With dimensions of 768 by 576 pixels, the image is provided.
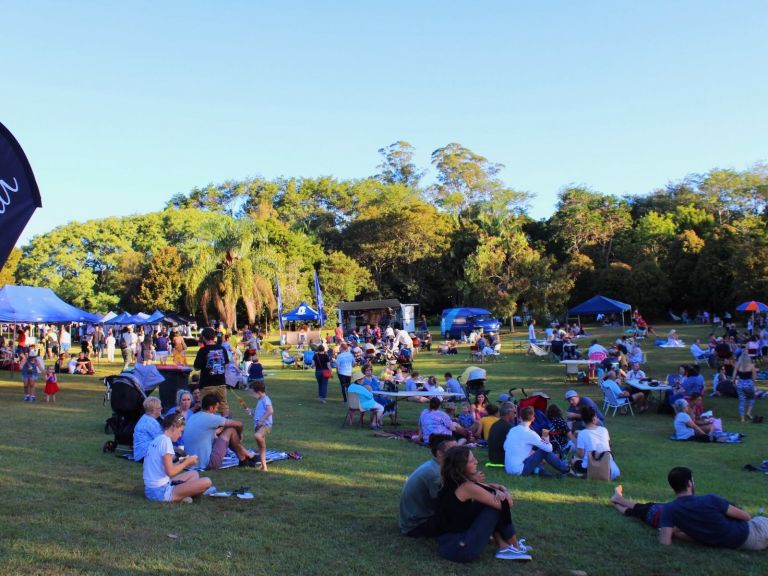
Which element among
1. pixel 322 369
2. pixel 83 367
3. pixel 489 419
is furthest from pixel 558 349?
pixel 83 367

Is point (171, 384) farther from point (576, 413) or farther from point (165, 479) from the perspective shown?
point (576, 413)

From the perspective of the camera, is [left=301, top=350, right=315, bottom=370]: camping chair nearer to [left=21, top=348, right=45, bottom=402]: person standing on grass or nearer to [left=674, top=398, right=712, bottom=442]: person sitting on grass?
[left=21, top=348, right=45, bottom=402]: person standing on grass

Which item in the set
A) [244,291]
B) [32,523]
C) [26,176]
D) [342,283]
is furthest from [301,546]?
[342,283]

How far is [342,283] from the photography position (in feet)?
168

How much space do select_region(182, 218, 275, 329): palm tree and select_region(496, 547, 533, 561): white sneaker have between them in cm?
3402

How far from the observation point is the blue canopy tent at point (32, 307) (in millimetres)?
20266

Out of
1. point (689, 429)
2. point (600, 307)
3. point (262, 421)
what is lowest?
point (689, 429)

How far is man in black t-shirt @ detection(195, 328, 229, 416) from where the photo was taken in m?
9.78

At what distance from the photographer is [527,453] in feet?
26.4

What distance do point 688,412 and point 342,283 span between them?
4088cm

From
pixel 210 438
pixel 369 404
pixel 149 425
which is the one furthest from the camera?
pixel 369 404

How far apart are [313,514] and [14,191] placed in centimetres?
424

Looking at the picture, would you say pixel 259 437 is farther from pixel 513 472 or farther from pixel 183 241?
pixel 183 241

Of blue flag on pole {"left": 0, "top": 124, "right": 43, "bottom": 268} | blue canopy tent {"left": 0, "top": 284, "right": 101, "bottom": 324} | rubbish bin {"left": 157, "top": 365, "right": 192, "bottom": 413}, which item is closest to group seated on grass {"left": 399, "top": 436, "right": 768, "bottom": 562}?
blue flag on pole {"left": 0, "top": 124, "right": 43, "bottom": 268}
